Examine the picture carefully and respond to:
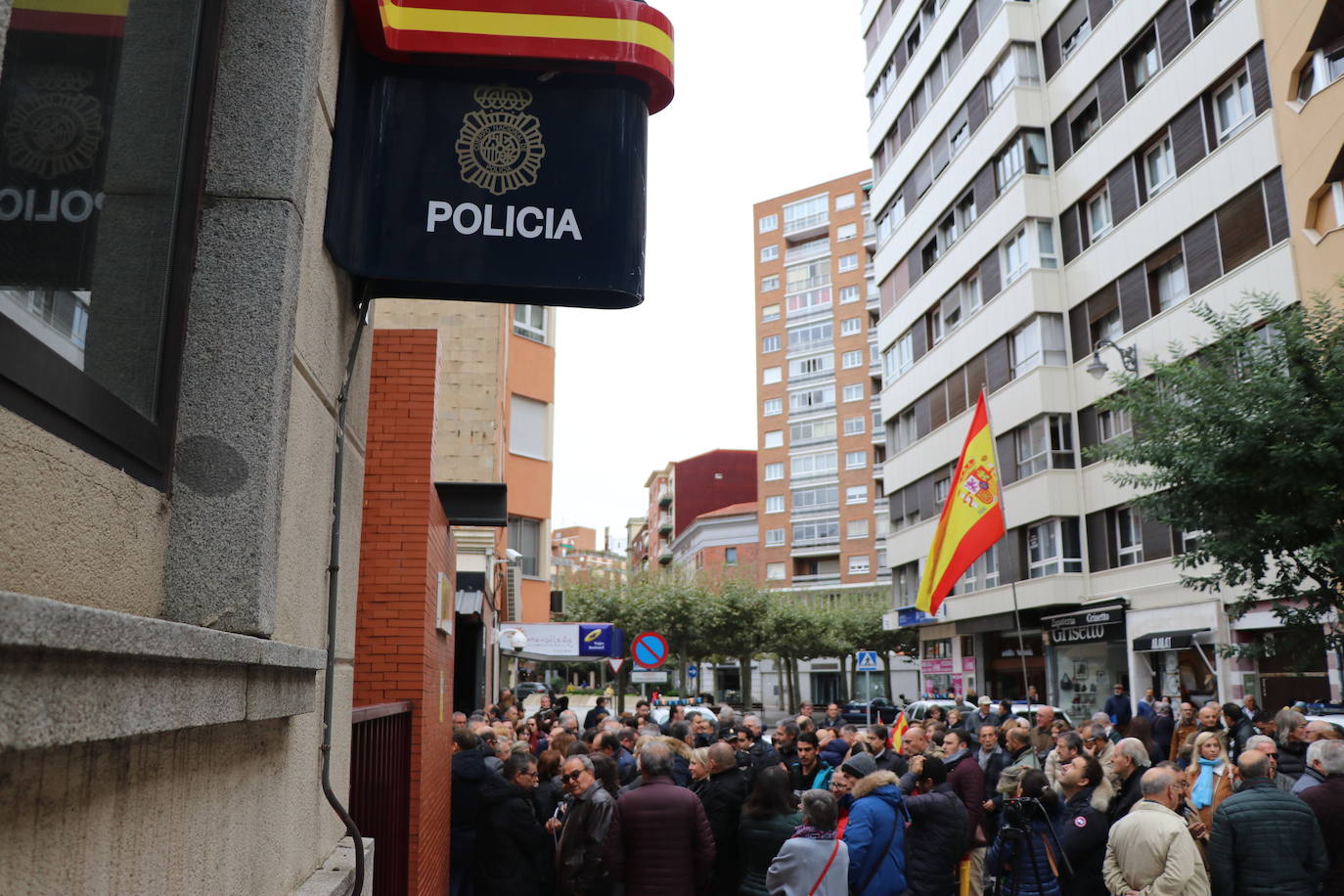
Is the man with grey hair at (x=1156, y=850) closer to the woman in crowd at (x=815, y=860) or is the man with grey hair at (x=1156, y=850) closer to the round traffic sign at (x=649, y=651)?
the woman in crowd at (x=815, y=860)

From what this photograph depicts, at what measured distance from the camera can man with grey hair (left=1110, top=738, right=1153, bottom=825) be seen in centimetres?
856

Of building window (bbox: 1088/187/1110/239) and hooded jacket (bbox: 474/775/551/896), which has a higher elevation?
building window (bbox: 1088/187/1110/239)

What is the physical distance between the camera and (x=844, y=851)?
6941mm

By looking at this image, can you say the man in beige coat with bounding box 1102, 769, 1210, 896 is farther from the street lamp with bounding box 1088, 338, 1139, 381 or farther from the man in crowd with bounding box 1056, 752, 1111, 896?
the street lamp with bounding box 1088, 338, 1139, 381

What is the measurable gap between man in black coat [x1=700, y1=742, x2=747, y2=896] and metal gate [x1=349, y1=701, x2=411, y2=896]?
9.12ft

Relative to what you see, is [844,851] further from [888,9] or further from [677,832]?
[888,9]

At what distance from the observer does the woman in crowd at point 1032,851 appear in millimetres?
8398

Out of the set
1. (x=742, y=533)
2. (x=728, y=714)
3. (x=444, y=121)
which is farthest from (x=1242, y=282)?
(x=742, y=533)

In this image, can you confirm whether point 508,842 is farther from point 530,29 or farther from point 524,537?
point 524,537

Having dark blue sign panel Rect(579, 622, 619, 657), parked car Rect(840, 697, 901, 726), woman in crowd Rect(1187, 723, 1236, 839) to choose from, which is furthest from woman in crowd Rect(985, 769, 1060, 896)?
parked car Rect(840, 697, 901, 726)

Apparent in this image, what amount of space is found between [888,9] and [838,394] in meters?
37.7

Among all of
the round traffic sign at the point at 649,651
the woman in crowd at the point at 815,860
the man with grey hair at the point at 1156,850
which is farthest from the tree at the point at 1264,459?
the woman in crowd at the point at 815,860

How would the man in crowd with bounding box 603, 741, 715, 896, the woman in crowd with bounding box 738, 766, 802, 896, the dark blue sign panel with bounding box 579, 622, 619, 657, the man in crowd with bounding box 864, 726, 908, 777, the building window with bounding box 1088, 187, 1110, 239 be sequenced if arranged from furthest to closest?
the building window with bounding box 1088, 187, 1110, 239 → the dark blue sign panel with bounding box 579, 622, 619, 657 → the man in crowd with bounding box 864, 726, 908, 777 → the woman in crowd with bounding box 738, 766, 802, 896 → the man in crowd with bounding box 603, 741, 715, 896

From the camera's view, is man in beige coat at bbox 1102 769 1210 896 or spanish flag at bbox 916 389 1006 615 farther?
spanish flag at bbox 916 389 1006 615
